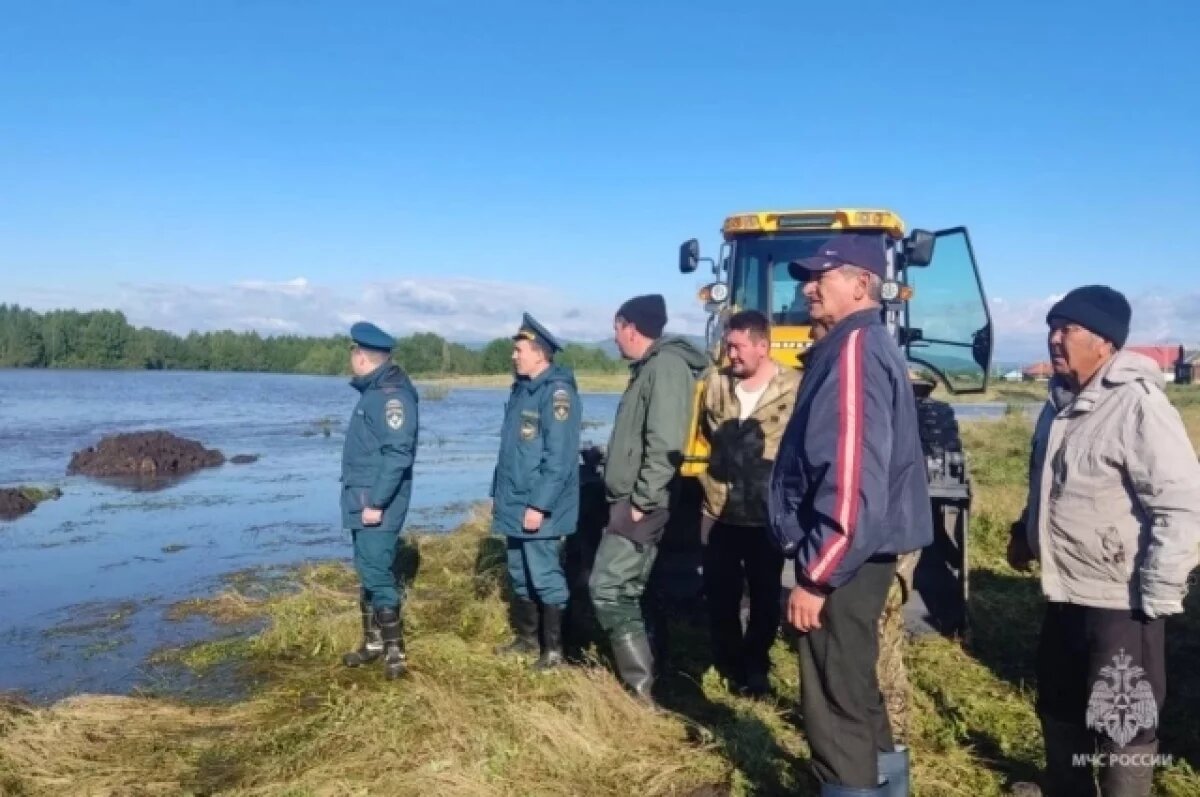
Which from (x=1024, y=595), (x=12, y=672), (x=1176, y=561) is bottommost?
(x=12, y=672)

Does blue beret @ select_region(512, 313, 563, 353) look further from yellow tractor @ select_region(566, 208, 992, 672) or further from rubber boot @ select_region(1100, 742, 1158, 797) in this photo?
rubber boot @ select_region(1100, 742, 1158, 797)

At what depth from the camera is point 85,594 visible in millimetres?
7867

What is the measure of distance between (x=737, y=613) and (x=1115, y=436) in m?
2.20

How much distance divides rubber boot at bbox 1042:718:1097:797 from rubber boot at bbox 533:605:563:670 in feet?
8.05

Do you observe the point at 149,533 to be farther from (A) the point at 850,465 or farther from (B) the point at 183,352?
(B) the point at 183,352

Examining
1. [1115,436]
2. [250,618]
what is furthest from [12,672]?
[1115,436]

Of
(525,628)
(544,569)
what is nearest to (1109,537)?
(544,569)

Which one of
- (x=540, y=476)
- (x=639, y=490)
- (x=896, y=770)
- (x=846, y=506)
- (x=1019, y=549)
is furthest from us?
(x=540, y=476)

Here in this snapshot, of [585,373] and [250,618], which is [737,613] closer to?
[250,618]

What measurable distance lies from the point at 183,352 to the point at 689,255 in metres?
91.3

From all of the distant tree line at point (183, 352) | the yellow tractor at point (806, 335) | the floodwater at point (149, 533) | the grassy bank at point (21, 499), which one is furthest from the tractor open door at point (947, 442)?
the distant tree line at point (183, 352)

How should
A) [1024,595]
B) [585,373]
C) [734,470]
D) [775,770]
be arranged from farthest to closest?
1. [585,373]
2. [1024,595]
3. [734,470]
4. [775,770]

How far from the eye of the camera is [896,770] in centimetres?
320

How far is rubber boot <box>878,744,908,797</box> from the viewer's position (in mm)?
3158
